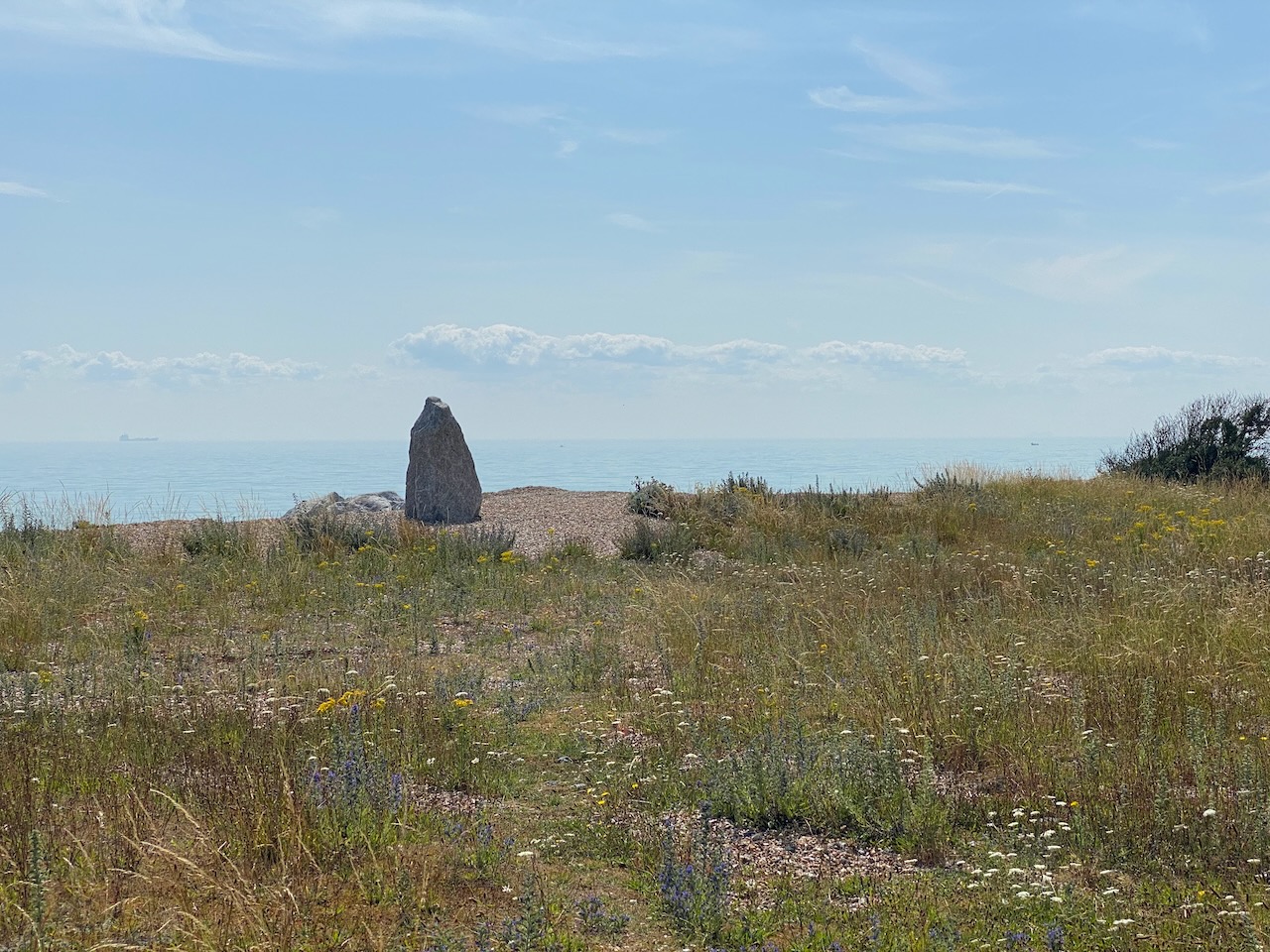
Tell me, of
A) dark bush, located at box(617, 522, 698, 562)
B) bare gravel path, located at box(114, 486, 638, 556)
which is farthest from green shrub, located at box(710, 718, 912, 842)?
bare gravel path, located at box(114, 486, 638, 556)

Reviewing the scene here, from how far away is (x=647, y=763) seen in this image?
463 centimetres

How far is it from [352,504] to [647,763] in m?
14.6

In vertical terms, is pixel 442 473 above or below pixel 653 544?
above

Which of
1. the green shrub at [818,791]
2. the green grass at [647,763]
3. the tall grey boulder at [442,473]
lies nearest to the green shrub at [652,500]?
the tall grey boulder at [442,473]

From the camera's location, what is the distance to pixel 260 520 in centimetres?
1569

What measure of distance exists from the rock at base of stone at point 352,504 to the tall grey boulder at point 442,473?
119cm

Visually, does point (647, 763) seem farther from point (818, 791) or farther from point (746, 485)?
point (746, 485)

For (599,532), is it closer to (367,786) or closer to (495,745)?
(495,745)

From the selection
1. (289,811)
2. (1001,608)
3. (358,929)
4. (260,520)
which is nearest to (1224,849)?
(358,929)

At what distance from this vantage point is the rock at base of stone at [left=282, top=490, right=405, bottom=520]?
17.1 meters

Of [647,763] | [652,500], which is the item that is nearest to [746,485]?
[652,500]

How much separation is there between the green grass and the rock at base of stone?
7742mm

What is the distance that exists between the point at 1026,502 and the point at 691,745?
11851mm

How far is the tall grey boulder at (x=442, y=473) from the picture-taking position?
16.1m
